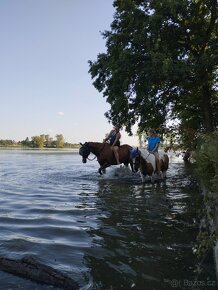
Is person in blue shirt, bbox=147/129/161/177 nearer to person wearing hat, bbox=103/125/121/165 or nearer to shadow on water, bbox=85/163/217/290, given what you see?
person wearing hat, bbox=103/125/121/165

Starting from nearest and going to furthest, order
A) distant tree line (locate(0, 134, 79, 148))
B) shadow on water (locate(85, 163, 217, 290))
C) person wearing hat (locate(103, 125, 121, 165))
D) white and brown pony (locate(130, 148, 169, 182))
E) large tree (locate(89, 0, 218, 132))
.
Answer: shadow on water (locate(85, 163, 217, 290)), white and brown pony (locate(130, 148, 169, 182)), person wearing hat (locate(103, 125, 121, 165)), large tree (locate(89, 0, 218, 132)), distant tree line (locate(0, 134, 79, 148))

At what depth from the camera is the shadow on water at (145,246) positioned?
16.3 feet

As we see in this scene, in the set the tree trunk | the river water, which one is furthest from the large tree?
the river water

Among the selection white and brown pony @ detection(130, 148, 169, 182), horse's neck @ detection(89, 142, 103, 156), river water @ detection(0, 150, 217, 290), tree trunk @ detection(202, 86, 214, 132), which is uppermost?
tree trunk @ detection(202, 86, 214, 132)

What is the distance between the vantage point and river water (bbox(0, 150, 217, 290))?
502cm

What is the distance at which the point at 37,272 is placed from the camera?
4.86 meters

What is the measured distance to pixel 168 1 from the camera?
1948 cm

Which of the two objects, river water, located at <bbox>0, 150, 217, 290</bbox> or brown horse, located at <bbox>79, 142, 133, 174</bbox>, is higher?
brown horse, located at <bbox>79, 142, 133, 174</bbox>

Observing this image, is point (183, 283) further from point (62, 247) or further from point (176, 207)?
point (176, 207)

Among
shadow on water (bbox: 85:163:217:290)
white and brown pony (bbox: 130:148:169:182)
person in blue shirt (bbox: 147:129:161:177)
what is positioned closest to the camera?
shadow on water (bbox: 85:163:217:290)

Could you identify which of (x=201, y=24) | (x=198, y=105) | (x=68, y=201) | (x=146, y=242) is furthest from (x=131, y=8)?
(x=146, y=242)

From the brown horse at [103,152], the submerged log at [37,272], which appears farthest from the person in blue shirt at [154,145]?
the submerged log at [37,272]
